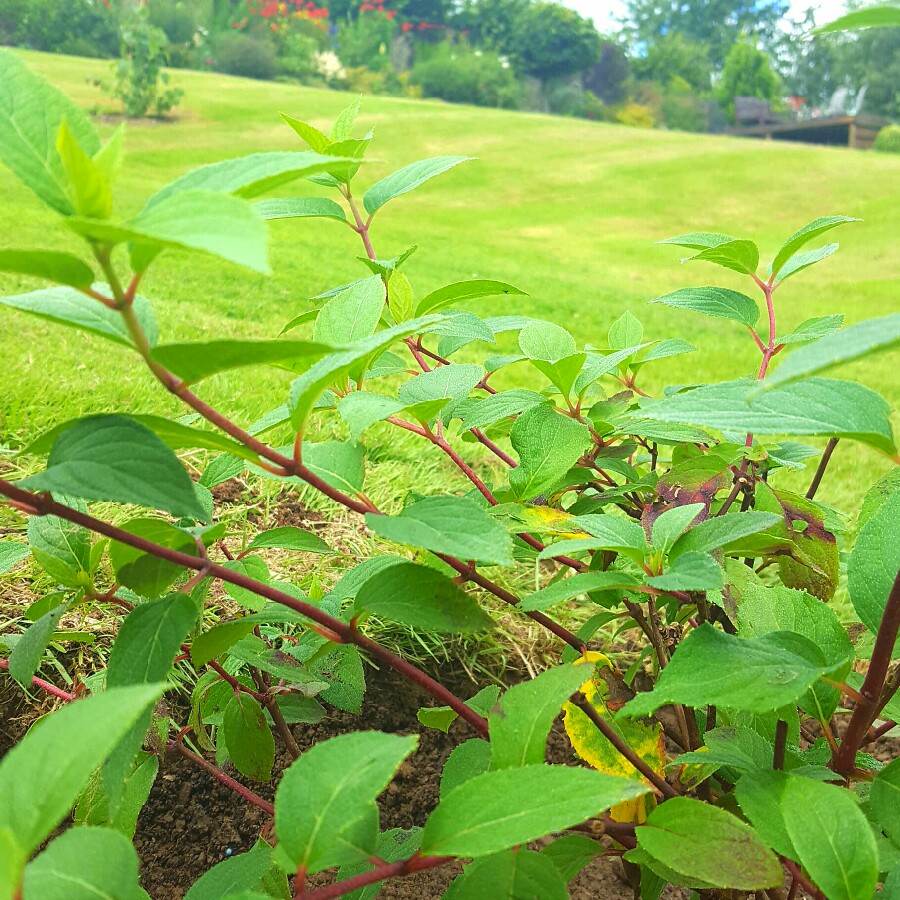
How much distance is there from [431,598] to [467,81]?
25711 mm

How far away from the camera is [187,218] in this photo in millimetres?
240

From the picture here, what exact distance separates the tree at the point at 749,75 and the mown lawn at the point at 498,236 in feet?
48.2

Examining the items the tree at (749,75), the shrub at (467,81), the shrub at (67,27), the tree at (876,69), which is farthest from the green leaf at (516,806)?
the tree at (749,75)

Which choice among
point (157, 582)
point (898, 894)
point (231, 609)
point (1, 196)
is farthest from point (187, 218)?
point (1, 196)

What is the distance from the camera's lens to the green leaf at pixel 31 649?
0.38 meters

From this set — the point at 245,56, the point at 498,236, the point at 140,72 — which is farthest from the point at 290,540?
the point at 245,56

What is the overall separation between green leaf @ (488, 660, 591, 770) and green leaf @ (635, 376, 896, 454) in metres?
0.12

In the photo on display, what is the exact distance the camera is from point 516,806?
27 cm

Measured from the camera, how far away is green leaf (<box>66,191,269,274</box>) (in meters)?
0.22

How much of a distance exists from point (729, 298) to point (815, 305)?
5.02 m

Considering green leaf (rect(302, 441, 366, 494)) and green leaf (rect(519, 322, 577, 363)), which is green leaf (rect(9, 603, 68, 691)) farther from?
green leaf (rect(519, 322, 577, 363))

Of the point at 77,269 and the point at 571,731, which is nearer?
the point at 77,269

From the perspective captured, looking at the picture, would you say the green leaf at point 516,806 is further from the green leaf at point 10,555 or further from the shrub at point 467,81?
the shrub at point 467,81

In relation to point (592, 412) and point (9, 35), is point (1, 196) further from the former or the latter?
point (9, 35)
